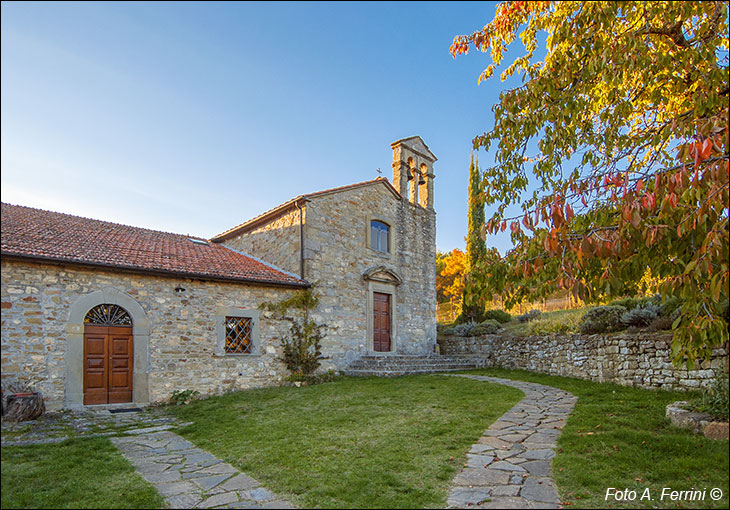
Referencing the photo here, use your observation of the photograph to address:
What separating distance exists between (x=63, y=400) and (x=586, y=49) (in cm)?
1042

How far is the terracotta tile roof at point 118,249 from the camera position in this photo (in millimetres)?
8922

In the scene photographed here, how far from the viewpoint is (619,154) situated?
5.74 m

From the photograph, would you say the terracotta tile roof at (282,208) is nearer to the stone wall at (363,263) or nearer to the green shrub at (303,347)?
the stone wall at (363,263)

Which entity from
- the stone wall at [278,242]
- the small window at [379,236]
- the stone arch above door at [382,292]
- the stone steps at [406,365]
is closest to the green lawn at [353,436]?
the stone steps at [406,365]

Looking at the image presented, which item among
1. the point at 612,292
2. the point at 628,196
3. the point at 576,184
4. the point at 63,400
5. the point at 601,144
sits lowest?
the point at 63,400

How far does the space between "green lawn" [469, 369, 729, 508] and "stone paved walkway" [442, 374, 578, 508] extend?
164 mm

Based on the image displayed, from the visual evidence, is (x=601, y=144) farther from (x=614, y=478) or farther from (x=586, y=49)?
(x=614, y=478)

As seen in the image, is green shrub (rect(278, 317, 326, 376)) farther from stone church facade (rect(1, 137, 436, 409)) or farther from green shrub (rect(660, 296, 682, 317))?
green shrub (rect(660, 296, 682, 317))

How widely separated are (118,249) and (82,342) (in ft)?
7.69

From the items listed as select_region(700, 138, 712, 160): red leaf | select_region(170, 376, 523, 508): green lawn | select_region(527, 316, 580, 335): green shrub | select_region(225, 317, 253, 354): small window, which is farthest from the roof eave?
select_region(700, 138, 712, 160): red leaf

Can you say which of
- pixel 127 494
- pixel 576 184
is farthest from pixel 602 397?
pixel 127 494

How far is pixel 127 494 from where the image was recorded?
4.10m

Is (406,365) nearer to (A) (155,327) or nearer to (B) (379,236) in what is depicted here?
(B) (379,236)

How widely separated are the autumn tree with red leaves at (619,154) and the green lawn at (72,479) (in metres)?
4.13
